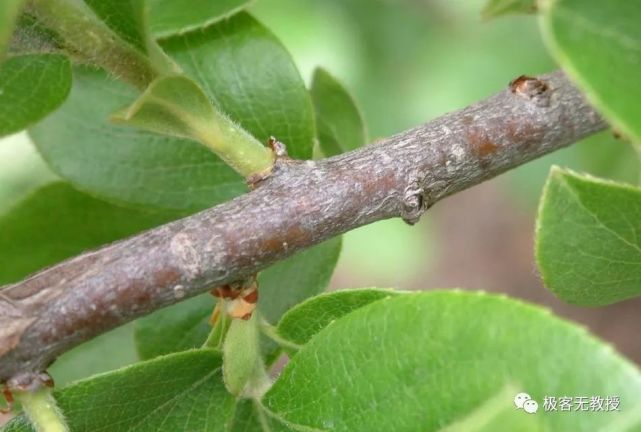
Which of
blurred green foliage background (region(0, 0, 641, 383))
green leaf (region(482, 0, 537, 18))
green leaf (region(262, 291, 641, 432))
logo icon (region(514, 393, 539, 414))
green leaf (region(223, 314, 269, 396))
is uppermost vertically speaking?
blurred green foliage background (region(0, 0, 641, 383))

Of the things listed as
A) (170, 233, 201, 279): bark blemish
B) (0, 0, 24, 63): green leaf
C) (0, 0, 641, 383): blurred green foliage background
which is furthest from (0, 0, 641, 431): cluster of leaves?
(0, 0, 641, 383): blurred green foliage background

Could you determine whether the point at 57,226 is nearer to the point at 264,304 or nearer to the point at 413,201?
the point at 264,304

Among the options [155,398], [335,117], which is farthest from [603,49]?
[335,117]

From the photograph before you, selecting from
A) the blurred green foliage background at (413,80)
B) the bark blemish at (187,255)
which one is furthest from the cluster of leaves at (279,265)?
the blurred green foliage background at (413,80)

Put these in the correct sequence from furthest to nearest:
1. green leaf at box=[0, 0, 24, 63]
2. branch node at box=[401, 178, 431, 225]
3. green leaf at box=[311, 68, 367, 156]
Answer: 1. green leaf at box=[311, 68, 367, 156]
2. branch node at box=[401, 178, 431, 225]
3. green leaf at box=[0, 0, 24, 63]

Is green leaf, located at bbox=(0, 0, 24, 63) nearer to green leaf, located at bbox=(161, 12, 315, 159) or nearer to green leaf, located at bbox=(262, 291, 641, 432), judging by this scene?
green leaf, located at bbox=(262, 291, 641, 432)

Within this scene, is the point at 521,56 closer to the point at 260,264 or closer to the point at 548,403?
the point at 260,264
